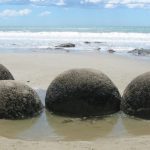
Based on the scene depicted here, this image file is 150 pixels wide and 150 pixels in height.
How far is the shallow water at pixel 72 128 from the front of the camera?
7.22 metres

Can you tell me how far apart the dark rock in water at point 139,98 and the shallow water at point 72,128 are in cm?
18

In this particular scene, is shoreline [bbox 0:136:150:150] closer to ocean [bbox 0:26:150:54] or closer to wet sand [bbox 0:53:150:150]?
wet sand [bbox 0:53:150:150]

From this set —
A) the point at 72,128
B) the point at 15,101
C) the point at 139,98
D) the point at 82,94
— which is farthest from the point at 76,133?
the point at 139,98

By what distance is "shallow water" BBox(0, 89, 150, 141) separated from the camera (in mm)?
7223

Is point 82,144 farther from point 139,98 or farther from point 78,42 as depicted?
point 78,42

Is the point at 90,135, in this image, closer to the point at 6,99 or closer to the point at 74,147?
the point at 74,147

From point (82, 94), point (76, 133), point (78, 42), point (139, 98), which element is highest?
point (82, 94)

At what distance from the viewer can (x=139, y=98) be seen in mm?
8352

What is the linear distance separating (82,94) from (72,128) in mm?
970

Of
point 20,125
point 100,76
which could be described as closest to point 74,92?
point 100,76

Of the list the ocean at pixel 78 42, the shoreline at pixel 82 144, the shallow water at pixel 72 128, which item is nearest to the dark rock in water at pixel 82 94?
the shallow water at pixel 72 128

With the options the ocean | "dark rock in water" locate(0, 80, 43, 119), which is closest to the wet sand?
"dark rock in water" locate(0, 80, 43, 119)

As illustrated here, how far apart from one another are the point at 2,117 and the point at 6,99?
368 millimetres

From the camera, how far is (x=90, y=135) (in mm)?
7211
